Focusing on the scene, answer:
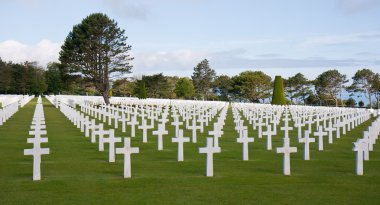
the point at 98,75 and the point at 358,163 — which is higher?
the point at 98,75

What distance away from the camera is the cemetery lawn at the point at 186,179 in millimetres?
6621

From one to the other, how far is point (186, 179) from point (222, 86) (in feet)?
264

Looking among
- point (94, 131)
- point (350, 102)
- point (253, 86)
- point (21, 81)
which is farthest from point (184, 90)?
point (94, 131)

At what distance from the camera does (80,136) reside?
15.3 meters

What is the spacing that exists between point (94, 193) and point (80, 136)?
8747 mm

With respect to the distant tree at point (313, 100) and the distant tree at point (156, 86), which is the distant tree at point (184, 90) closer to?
the distant tree at point (156, 86)

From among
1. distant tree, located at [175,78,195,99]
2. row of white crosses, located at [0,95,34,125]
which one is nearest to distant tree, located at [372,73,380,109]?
distant tree, located at [175,78,195,99]

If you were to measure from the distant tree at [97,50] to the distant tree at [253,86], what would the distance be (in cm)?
3050

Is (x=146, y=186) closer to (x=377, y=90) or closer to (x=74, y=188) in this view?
(x=74, y=188)

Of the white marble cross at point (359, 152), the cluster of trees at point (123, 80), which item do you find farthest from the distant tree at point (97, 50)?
the white marble cross at point (359, 152)

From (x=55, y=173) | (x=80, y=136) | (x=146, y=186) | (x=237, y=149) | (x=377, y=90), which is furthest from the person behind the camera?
(x=377, y=90)

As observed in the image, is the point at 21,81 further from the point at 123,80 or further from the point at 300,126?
the point at 300,126

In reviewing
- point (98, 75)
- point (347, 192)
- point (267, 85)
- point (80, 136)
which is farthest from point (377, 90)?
point (347, 192)

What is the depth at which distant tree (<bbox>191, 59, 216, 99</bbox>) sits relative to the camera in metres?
93.3
